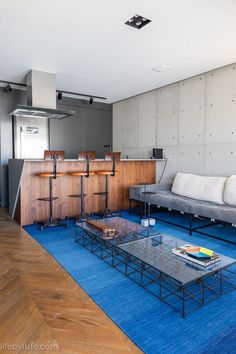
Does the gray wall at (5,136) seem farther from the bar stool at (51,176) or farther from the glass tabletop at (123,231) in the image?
the glass tabletop at (123,231)

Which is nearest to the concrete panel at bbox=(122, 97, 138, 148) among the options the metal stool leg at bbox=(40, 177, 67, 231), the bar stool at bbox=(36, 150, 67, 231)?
the bar stool at bbox=(36, 150, 67, 231)

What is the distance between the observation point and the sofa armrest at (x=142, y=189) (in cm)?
495

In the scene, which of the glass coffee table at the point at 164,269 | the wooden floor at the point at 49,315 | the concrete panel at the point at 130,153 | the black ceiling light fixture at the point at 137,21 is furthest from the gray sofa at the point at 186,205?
the black ceiling light fixture at the point at 137,21

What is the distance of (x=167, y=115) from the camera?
18.4ft

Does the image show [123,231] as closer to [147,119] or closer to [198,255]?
[198,255]

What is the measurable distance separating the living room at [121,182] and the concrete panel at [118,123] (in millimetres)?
59

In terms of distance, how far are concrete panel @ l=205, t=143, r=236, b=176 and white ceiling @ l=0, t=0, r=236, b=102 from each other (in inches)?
58.3

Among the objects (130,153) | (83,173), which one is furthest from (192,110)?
(83,173)

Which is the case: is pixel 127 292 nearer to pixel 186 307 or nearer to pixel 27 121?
pixel 186 307

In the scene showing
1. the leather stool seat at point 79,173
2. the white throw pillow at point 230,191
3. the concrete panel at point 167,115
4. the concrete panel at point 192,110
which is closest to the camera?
the white throw pillow at point 230,191

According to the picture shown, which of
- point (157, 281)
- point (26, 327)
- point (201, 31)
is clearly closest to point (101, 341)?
point (26, 327)

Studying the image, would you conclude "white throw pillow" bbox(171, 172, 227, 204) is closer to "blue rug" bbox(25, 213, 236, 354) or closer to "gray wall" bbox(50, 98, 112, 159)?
"blue rug" bbox(25, 213, 236, 354)

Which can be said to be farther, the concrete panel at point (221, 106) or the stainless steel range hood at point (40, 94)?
the stainless steel range hood at point (40, 94)

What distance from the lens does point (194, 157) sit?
16.5ft
